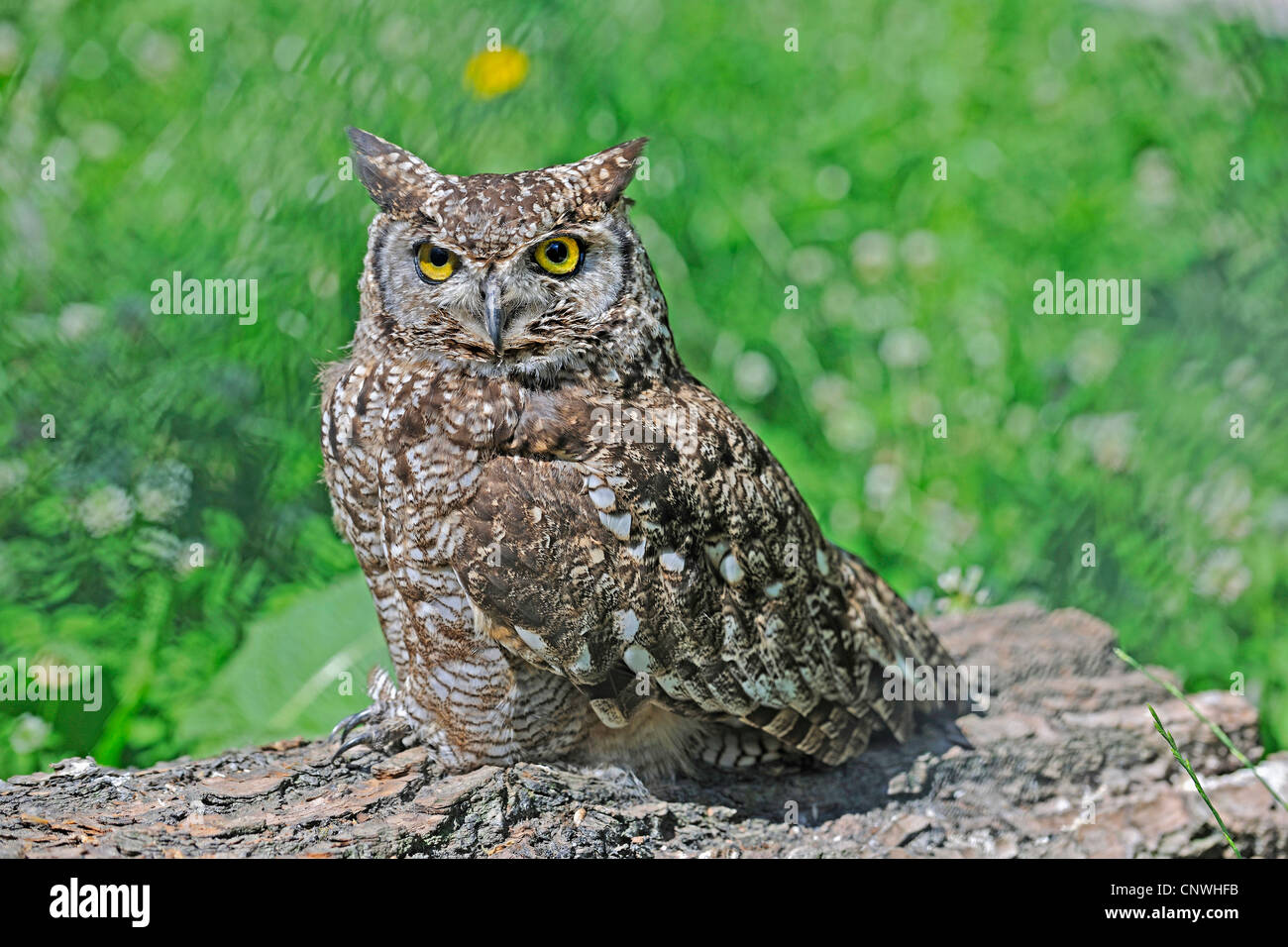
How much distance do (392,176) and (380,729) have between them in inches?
47.9

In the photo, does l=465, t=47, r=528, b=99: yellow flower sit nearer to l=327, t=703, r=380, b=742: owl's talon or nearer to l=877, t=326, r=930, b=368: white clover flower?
l=877, t=326, r=930, b=368: white clover flower

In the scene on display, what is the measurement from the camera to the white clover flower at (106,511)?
3.05m

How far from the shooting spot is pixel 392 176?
6.65 ft

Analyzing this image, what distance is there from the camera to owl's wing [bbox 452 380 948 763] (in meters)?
2.01

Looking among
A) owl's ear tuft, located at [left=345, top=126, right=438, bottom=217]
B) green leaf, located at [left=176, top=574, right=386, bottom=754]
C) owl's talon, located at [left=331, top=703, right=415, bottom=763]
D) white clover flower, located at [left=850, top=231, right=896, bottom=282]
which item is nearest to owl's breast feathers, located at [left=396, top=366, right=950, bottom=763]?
owl's ear tuft, located at [left=345, top=126, right=438, bottom=217]

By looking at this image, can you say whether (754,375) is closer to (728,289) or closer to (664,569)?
(728,289)

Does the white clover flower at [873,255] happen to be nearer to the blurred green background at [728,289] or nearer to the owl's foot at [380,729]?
the blurred green background at [728,289]

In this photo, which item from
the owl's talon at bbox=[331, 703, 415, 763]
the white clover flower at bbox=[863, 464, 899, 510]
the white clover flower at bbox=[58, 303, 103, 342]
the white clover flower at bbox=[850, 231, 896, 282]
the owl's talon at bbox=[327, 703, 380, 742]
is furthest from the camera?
the white clover flower at bbox=[850, 231, 896, 282]

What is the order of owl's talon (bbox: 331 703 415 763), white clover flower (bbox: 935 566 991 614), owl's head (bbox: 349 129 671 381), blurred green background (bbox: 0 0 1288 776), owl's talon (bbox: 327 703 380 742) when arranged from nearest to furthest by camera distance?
owl's head (bbox: 349 129 671 381) < owl's talon (bbox: 331 703 415 763) < owl's talon (bbox: 327 703 380 742) < blurred green background (bbox: 0 0 1288 776) < white clover flower (bbox: 935 566 991 614)

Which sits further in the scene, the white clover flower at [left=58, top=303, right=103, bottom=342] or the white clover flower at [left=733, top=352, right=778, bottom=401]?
the white clover flower at [left=733, top=352, right=778, bottom=401]

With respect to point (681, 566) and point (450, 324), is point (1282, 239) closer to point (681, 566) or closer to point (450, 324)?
point (681, 566)

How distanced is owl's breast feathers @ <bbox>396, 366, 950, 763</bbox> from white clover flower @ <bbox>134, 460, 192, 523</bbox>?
136 centimetres

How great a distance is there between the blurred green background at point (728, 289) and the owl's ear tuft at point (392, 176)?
865mm

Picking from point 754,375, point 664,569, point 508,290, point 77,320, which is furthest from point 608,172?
point 77,320
